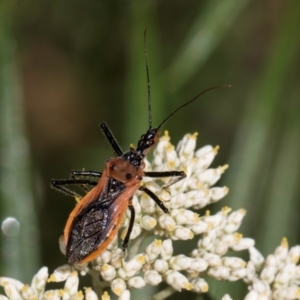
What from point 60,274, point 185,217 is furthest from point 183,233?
point 60,274

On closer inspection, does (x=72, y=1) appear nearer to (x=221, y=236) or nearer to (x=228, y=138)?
(x=228, y=138)

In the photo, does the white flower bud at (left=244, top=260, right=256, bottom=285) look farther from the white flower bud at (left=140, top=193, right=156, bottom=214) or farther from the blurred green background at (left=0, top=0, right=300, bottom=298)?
the blurred green background at (left=0, top=0, right=300, bottom=298)

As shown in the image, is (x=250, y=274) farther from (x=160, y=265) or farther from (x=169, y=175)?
(x=169, y=175)

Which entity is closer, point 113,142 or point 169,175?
point 169,175

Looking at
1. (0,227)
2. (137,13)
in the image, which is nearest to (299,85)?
(137,13)

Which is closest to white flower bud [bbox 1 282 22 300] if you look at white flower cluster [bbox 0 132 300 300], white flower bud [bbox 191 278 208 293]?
white flower cluster [bbox 0 132 300 300]

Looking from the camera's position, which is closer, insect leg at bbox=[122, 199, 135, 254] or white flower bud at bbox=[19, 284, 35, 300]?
white flower bud at bbox=[19, 284, 35, 300]
